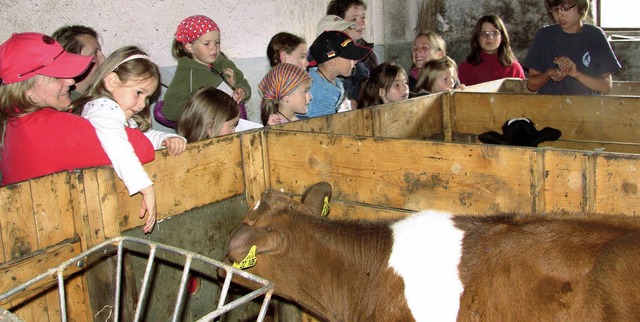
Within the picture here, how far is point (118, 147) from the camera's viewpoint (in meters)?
3.26

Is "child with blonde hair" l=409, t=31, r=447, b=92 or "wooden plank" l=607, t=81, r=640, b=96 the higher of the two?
"child with blonde hair" l=409, t=31, r=447, b=92

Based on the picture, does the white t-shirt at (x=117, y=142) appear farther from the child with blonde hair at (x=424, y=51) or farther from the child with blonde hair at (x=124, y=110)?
the child with blonde hair at (x=424, y=51)

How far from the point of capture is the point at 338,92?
570cm

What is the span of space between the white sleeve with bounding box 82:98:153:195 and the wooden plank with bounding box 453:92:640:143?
3.24 metres

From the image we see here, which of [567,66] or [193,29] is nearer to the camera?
[193,29]

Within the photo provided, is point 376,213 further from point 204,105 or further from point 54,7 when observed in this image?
point 54,7

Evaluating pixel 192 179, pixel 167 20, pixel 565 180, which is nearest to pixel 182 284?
pixel 192 179

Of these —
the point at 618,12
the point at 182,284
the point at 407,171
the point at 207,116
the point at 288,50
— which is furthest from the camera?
the point at 618,12

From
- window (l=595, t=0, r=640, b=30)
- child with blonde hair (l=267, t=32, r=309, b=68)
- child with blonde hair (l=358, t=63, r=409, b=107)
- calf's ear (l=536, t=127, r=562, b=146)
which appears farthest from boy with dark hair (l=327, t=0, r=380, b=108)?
window (l=595, t=0, r=640, b=30)

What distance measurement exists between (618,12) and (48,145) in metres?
8.92

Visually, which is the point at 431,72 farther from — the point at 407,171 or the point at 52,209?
the point at 52,209

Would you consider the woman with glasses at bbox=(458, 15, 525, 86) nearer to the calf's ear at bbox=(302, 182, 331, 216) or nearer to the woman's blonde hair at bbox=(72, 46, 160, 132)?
the calf's ear at bbox=(302, 182, 331, 216)

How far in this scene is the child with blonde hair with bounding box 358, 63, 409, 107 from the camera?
5.99 metres

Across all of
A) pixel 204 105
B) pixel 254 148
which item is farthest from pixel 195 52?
pixel 254 148
